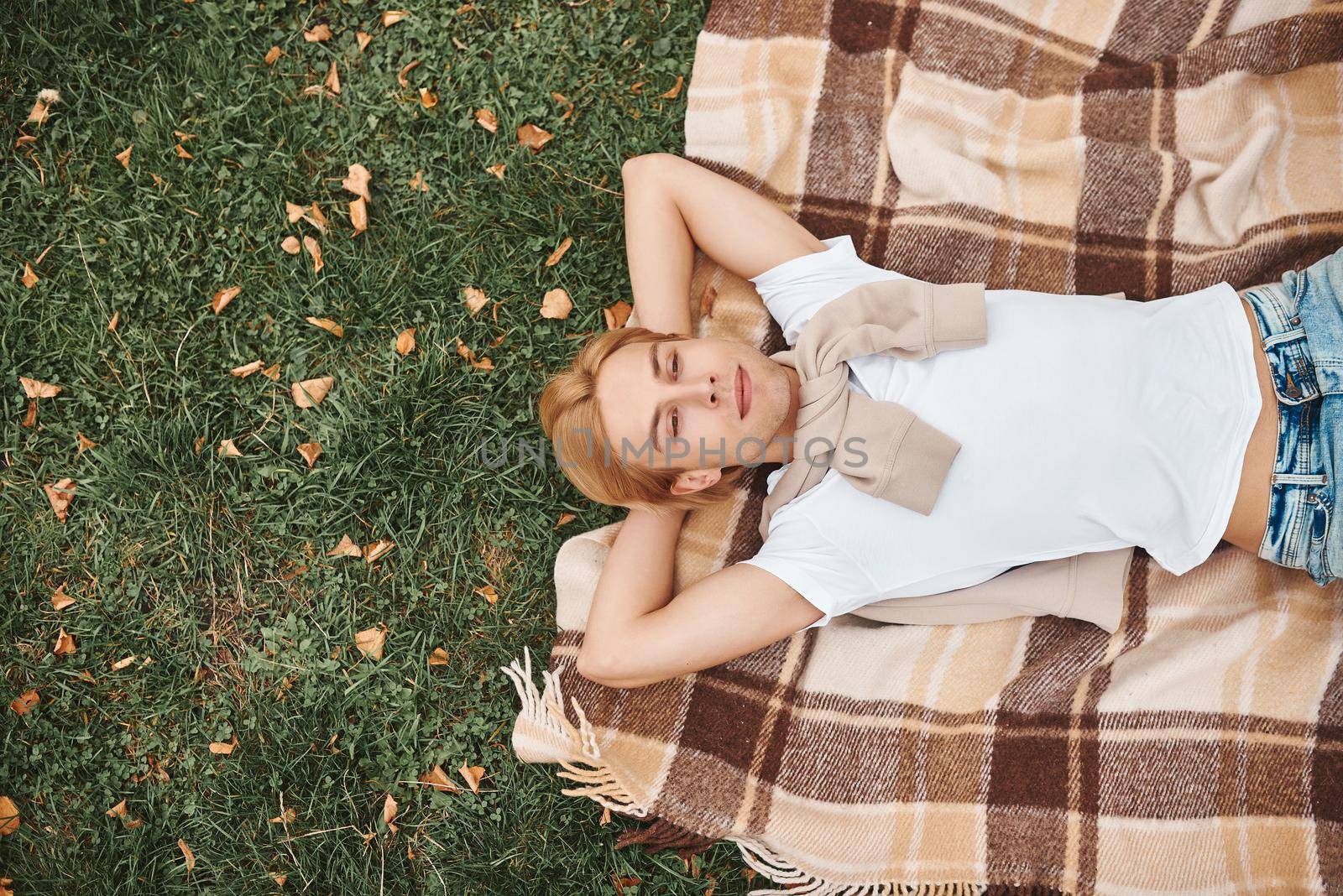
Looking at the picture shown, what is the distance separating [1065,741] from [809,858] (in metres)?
1.00

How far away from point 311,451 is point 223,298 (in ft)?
2.53

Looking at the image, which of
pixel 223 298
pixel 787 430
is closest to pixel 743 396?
pixel 787 430

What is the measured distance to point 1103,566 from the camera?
121 inches

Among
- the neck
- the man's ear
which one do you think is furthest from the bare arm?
the man's ear

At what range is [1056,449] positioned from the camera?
279cm

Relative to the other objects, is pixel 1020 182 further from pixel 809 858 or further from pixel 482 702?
pixel 482 702

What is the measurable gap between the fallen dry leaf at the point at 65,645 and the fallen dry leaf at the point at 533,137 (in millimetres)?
2775

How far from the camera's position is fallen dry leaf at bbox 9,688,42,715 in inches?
135

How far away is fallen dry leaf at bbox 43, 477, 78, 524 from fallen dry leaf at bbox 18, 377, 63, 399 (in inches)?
14.7

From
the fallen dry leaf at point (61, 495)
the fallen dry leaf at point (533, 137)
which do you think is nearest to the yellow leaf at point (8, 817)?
the fallen dry leaf at point (61, 495)

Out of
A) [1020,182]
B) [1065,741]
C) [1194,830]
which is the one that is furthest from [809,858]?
[1020,182]

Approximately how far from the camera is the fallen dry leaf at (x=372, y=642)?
135 inches

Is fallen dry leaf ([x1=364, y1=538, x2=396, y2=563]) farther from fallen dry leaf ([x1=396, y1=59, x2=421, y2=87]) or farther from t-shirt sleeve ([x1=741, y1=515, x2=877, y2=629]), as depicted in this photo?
fallen dry leaf ([x1=396, y1=59, x2=421, y2=87])

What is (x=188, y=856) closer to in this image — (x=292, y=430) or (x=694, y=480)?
(x=292, y=430)
